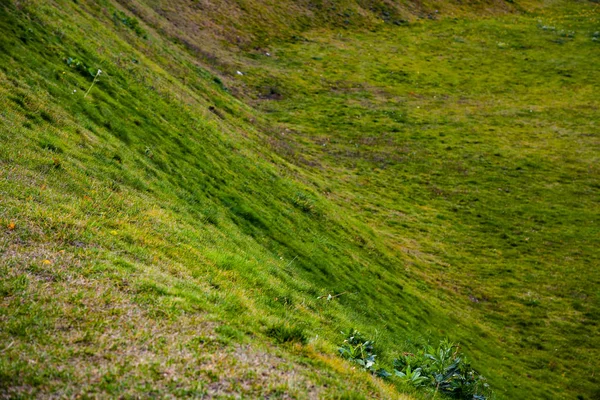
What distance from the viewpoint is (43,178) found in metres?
12.6

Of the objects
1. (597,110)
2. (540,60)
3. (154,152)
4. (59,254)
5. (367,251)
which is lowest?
(367,251)

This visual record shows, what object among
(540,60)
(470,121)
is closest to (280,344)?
(470,121)

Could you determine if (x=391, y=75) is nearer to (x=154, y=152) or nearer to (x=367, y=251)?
(x=367, y=251)

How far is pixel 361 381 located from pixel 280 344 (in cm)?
198

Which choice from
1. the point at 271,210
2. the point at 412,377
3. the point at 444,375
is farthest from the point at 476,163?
the point at 412,377

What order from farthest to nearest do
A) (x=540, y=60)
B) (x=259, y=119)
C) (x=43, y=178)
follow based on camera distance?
(x=540, y=60), (x=259, y=119), (x=43, y=178)

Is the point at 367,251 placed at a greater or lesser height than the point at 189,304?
lesser

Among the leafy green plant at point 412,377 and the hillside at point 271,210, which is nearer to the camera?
the hillside at point 271,210

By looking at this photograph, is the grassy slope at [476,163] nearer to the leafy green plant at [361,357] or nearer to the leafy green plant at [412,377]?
the leafy green plant at [412,377]

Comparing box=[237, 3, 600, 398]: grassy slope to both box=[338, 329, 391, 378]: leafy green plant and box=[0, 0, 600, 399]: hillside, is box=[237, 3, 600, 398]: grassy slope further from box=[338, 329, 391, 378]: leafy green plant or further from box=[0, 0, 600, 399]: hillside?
box=[338, 329, 391, 378]: leafy green plant

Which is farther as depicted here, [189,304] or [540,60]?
[540,60]

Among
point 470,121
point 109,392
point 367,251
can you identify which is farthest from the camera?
point 470,121

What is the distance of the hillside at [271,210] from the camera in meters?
8.32

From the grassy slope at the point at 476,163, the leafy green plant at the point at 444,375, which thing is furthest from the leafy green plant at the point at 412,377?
the grassy slope at the point at 476,163
